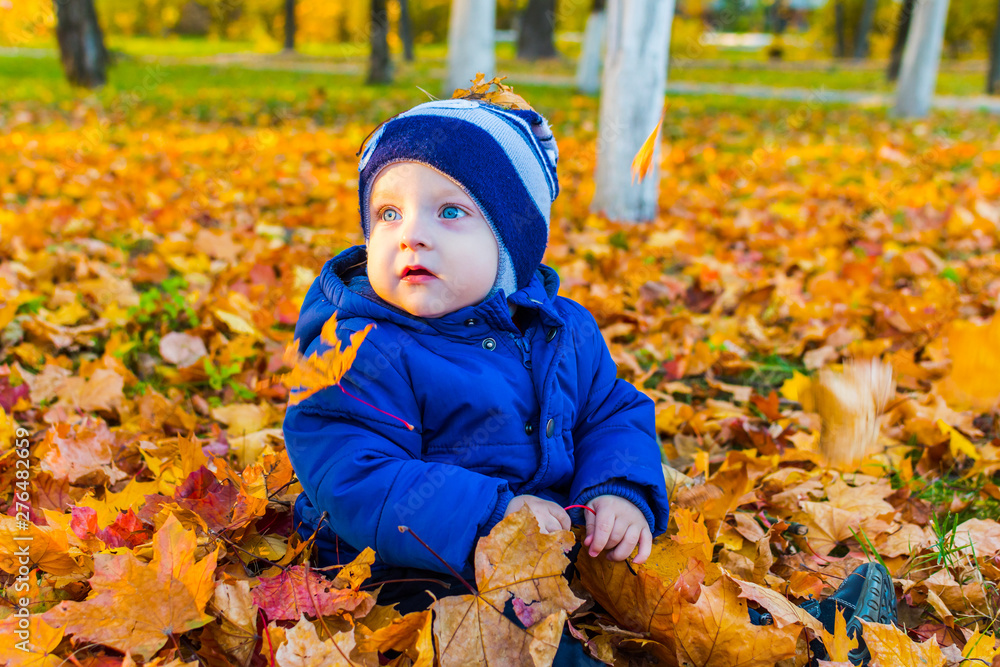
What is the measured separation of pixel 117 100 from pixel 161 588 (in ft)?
32.2

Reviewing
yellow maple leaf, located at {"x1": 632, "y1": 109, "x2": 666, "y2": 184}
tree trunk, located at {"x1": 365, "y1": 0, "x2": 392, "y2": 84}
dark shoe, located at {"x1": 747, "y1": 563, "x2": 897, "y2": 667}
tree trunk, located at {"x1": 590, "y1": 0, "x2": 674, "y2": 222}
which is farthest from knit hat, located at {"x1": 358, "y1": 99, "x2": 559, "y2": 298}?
tree trunk, located at {"x1": 365, "y1": 0, "x2": 392, "y2": 84}

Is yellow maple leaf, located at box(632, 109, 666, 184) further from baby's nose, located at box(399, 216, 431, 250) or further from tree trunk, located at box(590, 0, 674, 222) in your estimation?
tree trunk, located at box(590, 0, 674, 222)

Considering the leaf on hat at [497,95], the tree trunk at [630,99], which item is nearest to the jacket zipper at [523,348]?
the leaf on hat at [497,95]

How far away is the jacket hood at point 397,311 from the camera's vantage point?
142cm

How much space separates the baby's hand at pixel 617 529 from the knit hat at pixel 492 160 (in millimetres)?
452

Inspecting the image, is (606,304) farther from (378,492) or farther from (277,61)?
(277,61)

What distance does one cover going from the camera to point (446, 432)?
1433 millimetres

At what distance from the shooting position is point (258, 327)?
269 cm

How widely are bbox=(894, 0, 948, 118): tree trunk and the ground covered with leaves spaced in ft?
15.7

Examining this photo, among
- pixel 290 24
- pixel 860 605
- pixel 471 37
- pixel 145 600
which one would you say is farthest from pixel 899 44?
pixel 145 600

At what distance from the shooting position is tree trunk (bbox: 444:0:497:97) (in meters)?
8.71

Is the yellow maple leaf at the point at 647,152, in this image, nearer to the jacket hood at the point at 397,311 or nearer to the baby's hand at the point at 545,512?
the jacket hood at the point at 397,311

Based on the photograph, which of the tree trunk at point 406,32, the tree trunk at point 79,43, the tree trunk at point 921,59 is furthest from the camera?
the tree trunk at point 406,32

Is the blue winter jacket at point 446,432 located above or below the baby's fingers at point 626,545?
above
